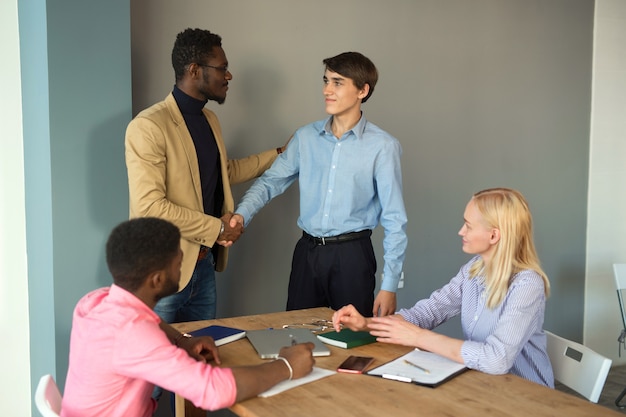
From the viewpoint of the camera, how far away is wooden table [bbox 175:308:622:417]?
167cm

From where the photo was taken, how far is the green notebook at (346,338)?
7.22ft

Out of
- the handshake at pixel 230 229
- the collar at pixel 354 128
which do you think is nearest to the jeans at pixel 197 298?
the handshake at pixel 230 229

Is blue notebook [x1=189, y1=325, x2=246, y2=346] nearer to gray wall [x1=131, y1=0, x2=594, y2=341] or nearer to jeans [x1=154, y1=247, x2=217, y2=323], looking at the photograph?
jeans [x1=154, y1=247, x2=217, y2=323]

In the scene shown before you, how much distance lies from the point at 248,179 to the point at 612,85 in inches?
125

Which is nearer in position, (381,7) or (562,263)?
(381,7)

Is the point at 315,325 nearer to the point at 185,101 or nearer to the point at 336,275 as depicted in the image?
the point at 336,275

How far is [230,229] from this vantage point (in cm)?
293

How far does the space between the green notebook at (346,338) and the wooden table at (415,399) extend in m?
0.17

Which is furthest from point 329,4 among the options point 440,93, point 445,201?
point 445,201

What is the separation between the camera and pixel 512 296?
2.12m

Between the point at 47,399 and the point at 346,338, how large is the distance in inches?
37.1

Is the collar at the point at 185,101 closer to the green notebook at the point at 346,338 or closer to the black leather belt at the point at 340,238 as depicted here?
the black leather belt at the point at 340,238

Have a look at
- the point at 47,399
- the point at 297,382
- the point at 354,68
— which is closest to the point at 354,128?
the point at 354,68

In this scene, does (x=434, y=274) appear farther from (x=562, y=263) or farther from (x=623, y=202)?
(x=623, y=202)
